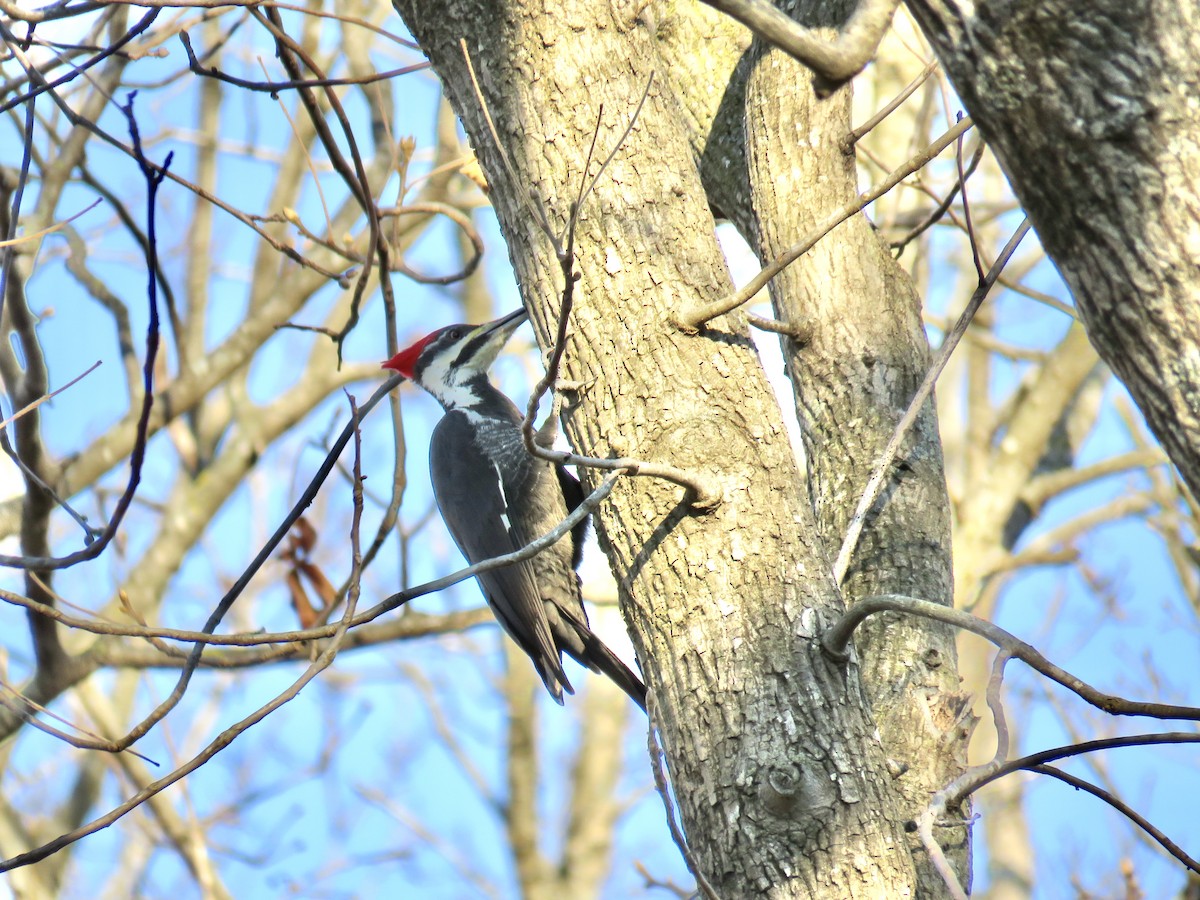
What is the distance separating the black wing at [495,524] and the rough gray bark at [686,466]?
158 centimetres

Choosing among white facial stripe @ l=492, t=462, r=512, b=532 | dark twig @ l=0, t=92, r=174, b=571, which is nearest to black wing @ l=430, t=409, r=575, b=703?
white facial stripe @ l=492, t=462, r=512, b=532

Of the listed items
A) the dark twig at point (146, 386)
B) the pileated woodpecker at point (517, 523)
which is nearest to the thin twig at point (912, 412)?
the dark twig at point (146, 386)

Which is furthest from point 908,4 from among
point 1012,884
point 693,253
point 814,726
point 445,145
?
point 1012,884

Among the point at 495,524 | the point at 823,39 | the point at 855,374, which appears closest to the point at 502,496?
the point at 495,524

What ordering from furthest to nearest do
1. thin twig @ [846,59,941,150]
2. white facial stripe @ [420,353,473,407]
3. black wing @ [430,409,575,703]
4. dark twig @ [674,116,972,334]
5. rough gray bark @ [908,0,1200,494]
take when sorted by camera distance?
white facial stripe @ [420,353,473,407] < black wing @ [430,409,575,703] < thin twig @ [846,59,941,150] < dark twig @ [674,116,972,334] < rough gray bark @ [908,0,1200,494]

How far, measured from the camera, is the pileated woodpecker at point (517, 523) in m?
3.57

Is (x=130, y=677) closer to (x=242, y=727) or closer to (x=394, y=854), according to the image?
(x=394, y=854)

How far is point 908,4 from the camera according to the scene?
1.15 metres

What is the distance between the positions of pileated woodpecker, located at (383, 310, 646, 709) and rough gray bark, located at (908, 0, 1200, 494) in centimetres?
245

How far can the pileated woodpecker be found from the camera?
3.57m

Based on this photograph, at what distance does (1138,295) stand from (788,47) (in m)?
0.44

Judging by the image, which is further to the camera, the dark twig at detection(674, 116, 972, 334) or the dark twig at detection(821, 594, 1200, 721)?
the dark twig at detection(674, 116, 972, 334)

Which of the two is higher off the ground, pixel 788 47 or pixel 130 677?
pixel 130 677

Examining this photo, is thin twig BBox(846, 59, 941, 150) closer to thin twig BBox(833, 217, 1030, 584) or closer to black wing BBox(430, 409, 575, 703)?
thin twig BBox(833, 217, 1030, 584)
